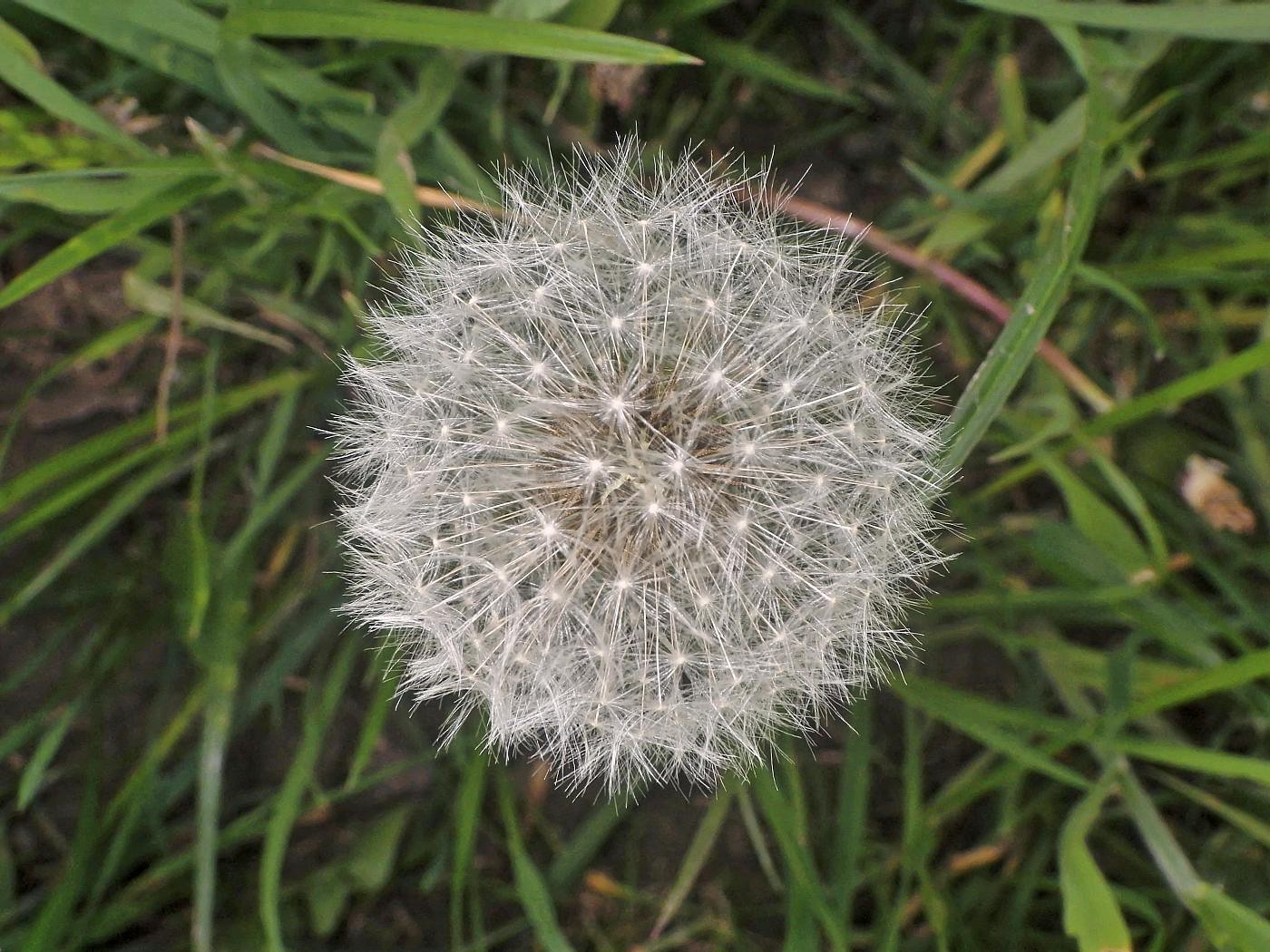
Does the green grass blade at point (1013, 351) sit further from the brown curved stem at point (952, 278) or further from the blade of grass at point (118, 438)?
the blade of grass at point (118, 438)

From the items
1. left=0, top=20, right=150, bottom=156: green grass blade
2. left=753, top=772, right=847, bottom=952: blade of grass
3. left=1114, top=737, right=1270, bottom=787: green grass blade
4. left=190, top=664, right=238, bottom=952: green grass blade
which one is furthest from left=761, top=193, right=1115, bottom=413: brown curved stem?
left=190, top=664, right=238, bottom=952: green grass blade

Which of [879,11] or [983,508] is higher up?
[879,11]

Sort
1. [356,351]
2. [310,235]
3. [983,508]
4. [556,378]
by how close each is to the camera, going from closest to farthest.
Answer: [556,378]
[356,351]
[310,235]
[983,508]

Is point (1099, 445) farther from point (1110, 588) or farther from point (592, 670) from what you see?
point (592, 670)

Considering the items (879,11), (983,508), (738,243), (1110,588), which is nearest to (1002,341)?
(738,243)

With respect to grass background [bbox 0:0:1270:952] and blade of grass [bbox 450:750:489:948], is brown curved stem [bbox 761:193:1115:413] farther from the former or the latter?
blade of grass [bbox 450:750:489:948]

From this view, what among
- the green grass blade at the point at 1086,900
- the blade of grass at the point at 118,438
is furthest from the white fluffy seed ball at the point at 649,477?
the blade of grass at the point at 118,438
